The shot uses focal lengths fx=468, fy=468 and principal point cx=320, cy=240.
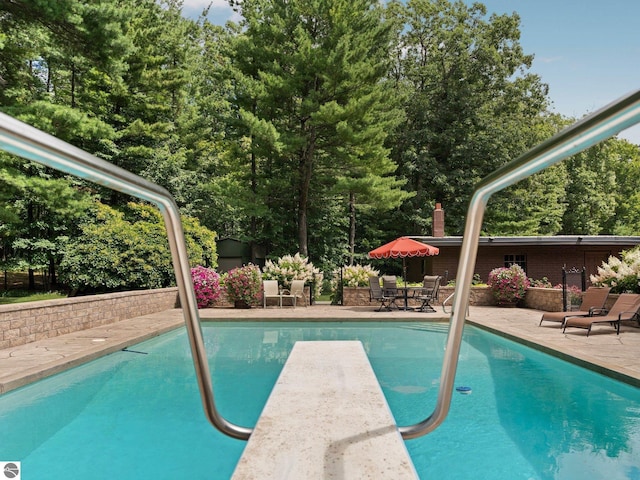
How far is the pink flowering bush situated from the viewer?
49.4ft

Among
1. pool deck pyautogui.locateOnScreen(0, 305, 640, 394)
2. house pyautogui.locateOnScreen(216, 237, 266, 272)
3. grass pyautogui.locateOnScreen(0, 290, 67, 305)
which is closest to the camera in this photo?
pool deck pyautogui.locateOnScreen(0, 305, 640, 394)

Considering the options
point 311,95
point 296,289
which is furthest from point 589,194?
point 296,289

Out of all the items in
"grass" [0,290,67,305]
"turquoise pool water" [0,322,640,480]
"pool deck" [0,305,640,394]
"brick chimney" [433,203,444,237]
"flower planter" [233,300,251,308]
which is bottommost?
"turquoise pool water" [0,322,640,480]

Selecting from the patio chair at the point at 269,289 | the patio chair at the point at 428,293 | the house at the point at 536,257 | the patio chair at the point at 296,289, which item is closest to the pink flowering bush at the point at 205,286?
the patio chair at the point at 269,289

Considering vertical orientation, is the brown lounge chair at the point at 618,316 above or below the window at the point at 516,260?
below

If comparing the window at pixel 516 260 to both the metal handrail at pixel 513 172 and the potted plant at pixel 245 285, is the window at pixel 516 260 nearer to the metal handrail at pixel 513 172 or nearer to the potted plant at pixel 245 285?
the potted plant at pixel 245 285

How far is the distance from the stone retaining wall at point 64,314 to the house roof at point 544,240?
1110 centimetres

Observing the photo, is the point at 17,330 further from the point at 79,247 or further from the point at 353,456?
the point at 353,456

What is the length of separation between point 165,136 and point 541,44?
24.5 meters

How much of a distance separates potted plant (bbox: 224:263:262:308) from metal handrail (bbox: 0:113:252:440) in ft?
42.0

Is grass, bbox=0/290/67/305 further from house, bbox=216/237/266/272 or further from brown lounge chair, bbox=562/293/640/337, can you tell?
brown lounge chair, bbox=562/293/640/337

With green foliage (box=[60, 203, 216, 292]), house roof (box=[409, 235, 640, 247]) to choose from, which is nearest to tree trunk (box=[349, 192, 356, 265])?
house roof (box=[409, 235, 640, 247])

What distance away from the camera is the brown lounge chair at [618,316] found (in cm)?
929

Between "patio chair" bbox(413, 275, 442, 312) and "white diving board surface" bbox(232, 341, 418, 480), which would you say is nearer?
"white diving board surface" bbox(232, 341, 418, 480)
